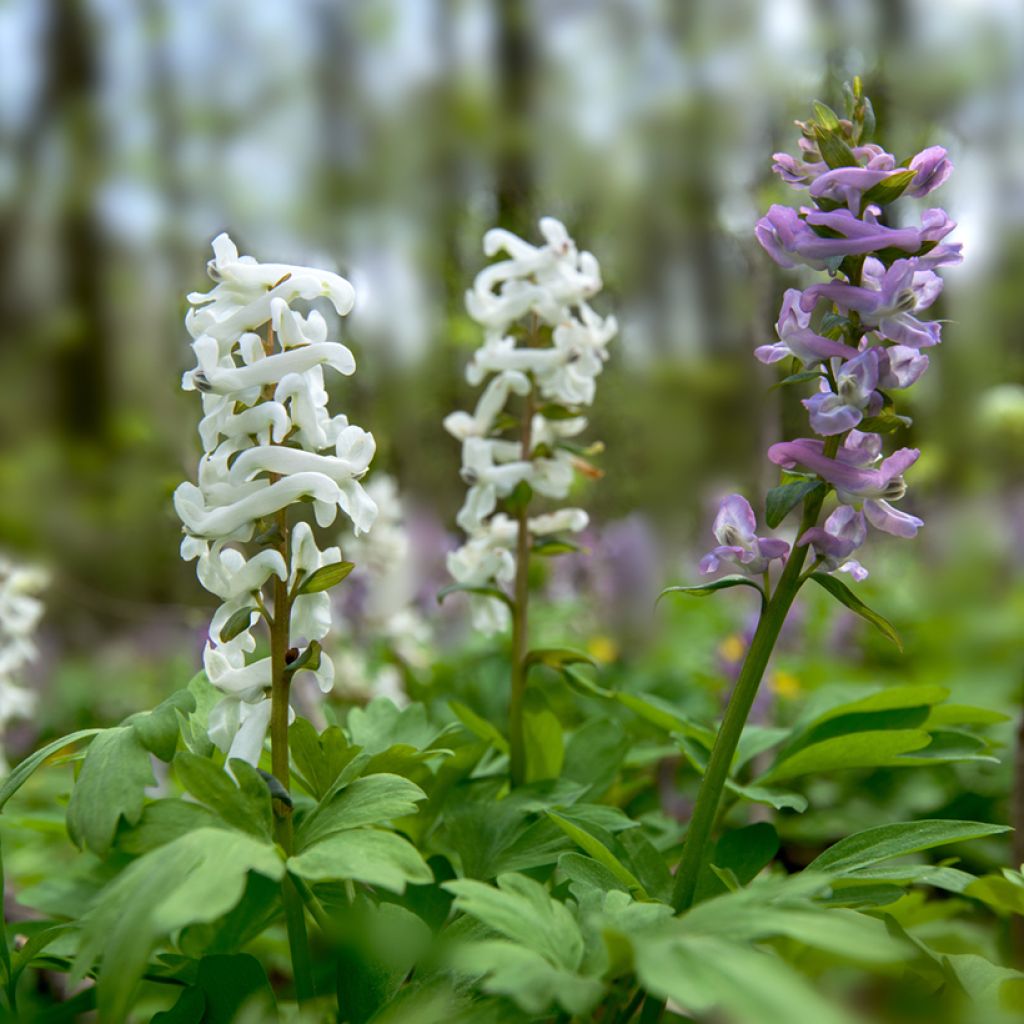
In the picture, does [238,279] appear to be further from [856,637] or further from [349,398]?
[856,637]

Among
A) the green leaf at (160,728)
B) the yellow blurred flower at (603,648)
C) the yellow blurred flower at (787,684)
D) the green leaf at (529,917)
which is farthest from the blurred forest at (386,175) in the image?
the green leaf at (529,917)

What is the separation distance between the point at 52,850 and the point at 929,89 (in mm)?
8929

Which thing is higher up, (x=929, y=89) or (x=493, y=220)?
(x=929, y=89)

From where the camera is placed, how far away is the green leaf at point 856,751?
1.27 m

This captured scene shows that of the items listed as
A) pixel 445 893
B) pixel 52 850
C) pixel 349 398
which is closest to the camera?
pixel 445 893

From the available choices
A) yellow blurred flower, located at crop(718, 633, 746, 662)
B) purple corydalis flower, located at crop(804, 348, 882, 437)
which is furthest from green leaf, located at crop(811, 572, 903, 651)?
yellow blurred flower, located at crop(718, 633, 746, 662)

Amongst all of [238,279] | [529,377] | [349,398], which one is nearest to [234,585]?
[238,279]

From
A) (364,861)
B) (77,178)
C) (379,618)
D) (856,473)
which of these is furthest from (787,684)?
(77,178)

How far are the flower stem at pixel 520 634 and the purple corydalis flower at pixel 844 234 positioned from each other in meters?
0.82

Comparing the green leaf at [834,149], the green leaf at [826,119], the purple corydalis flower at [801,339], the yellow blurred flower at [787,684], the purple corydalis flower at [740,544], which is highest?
the green leaf at [826,119]

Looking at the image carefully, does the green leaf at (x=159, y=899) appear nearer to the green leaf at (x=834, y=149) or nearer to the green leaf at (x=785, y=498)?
the green leaf at (x=785, y=498)

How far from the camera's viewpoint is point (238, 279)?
1135 millimetres

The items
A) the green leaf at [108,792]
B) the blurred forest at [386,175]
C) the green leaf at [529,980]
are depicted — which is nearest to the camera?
the green leaf at [529,980]

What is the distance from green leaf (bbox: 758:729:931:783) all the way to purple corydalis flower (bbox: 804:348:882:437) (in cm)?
48
